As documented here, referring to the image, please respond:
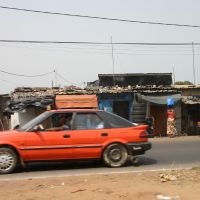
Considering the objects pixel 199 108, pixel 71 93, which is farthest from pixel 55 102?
pixel 199 108

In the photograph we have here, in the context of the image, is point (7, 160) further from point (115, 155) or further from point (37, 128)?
point (115, 155)

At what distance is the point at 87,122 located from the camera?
510 inches

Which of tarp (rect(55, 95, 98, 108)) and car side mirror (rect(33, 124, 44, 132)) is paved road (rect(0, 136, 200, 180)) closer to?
car side mirror (rect(33, 124, 44, 132))

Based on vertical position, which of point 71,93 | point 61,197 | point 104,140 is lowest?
point 61,197

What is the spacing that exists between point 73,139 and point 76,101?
1283cm

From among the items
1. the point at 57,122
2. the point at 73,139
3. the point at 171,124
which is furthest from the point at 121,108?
the point at 73,139

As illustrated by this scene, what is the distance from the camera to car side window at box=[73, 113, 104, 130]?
12836 millimetres

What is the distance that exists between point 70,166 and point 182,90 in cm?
1737

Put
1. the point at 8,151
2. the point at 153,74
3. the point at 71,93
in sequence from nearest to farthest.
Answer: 1. the point at 8,151
2. the point at 71,93
3. the point at 153,74

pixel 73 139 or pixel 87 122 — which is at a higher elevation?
pixel 87 122

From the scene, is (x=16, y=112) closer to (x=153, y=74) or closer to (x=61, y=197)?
(x=153, y=74)

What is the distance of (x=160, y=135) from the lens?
28375 mm

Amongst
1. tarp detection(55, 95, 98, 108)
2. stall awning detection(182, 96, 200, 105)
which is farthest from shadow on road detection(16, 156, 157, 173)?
stall awning detection(182, 96, 200, 105)

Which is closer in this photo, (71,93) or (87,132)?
(87,132)
